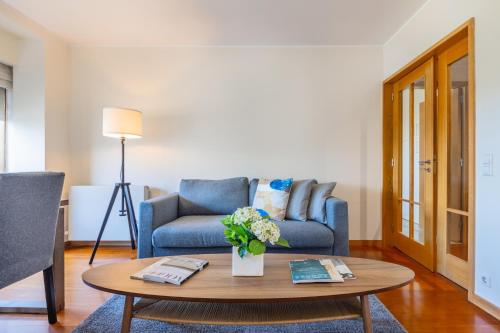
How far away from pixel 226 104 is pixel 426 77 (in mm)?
2033

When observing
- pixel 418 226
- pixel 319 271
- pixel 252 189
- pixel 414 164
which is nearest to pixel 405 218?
pixel 418 226

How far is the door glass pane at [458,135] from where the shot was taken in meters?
2.31

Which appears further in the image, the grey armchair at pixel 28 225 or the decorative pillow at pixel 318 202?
the decorative pillow at pixel 318 202

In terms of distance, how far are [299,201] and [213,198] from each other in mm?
878

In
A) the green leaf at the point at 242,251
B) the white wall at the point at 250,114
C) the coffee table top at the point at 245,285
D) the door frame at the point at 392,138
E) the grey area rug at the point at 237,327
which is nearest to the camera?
the coffee table top at the point at 245,285

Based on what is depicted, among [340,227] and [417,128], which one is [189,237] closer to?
[340,227]

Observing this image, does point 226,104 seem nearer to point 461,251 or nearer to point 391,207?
point 391,207

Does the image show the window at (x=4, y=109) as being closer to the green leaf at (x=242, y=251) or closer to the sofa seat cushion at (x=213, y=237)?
the sofa seat cushion at (x=213, y=237)

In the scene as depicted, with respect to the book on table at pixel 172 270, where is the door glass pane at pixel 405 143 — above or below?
above

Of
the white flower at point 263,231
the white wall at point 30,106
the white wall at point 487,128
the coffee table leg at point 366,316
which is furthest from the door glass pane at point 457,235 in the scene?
the white wall at point 30,106

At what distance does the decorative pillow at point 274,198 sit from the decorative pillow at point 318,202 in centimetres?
23

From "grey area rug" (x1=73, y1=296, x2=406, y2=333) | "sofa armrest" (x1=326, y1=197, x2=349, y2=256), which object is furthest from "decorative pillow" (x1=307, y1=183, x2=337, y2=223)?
"grey area rug" (x1=73, y1=296, x2=406, y2=333)

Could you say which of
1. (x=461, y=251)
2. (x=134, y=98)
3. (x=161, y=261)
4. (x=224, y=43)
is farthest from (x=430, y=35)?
(x=134, y=98)

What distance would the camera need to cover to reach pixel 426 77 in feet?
9.20
